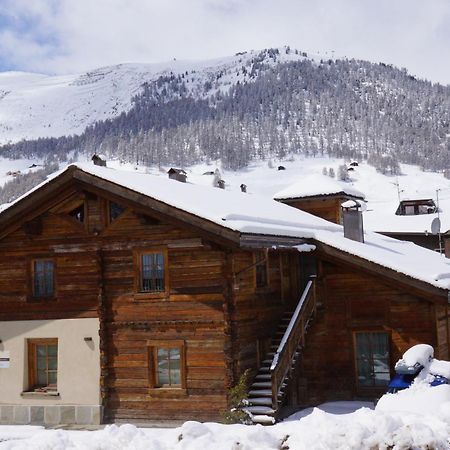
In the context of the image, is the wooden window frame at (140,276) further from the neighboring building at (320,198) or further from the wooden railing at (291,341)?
the neighboring building at (320,198)

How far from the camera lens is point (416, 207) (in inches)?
2283

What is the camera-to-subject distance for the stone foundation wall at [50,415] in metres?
18.7

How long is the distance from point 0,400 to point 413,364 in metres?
11.5

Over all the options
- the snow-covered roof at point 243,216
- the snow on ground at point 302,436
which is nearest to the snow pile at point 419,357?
the snow-covered roof at point 243,216

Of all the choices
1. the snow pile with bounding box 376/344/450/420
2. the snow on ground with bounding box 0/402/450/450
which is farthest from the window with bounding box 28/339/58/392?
the snow pile with bounding box 376/344/450/420

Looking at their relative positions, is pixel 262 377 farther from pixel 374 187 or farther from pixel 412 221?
pixel 374 187

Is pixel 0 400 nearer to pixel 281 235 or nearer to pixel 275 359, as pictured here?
pixel 275 359

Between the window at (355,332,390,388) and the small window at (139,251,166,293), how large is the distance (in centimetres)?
589

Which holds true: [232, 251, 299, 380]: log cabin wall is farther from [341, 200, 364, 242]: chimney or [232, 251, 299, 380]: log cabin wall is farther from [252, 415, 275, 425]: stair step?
[341, 200, 364, 242]: chimney

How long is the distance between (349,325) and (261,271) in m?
2.96

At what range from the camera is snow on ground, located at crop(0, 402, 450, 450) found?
950 cm

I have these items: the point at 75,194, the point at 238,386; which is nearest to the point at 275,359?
the point at 238,386

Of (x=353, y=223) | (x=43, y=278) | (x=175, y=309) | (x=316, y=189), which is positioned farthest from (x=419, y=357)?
(x=316, y=189)

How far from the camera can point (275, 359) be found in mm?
17750
